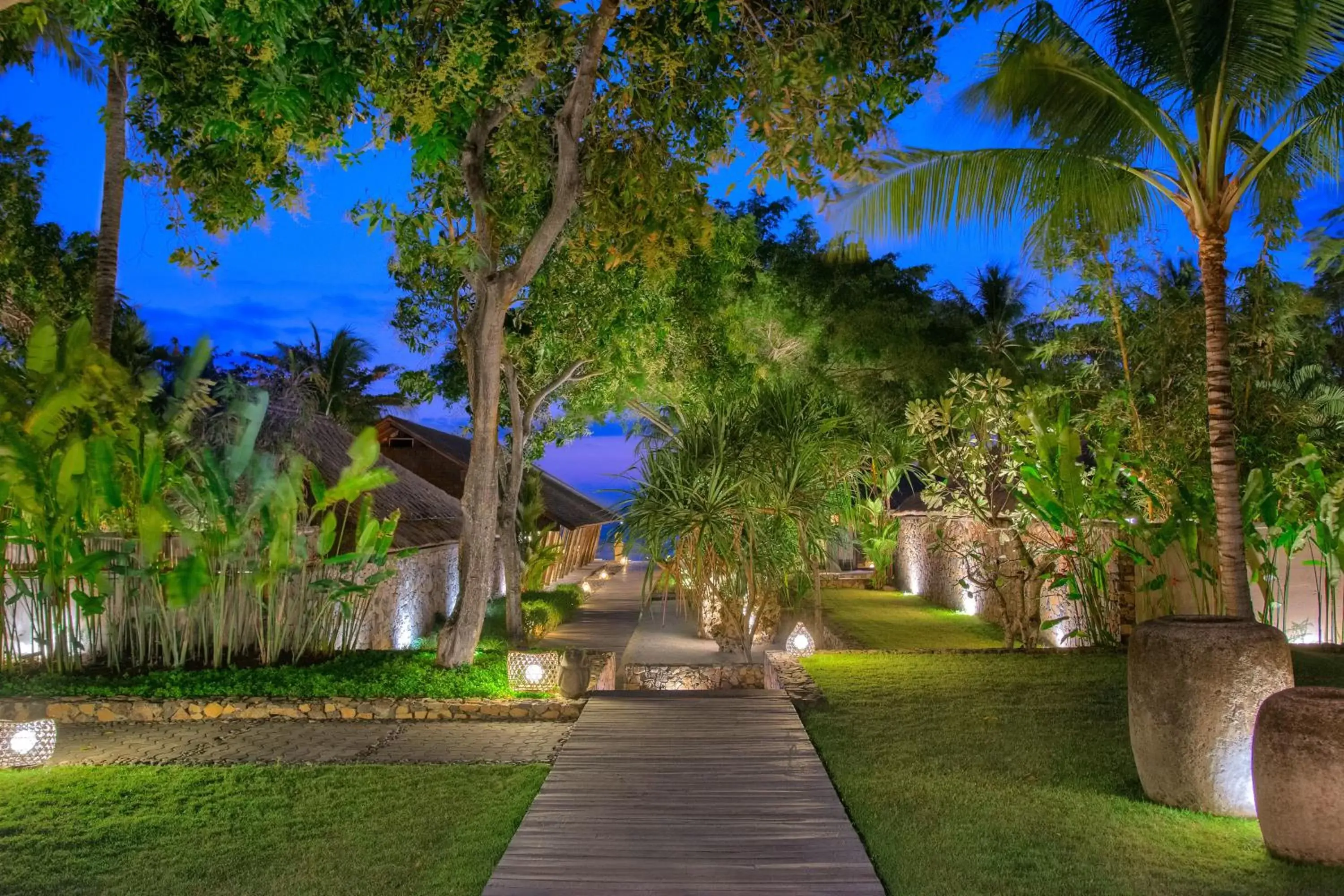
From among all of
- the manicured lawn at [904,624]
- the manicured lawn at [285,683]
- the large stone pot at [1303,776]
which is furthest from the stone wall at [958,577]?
the large stone pot at [1303,776]

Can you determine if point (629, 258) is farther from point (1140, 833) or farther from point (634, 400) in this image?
point (634, 400)

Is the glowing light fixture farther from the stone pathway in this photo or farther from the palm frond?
the palm frond

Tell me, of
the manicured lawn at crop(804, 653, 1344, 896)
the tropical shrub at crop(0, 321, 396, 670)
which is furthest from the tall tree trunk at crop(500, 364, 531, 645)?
the manicured lawn at crop(804, 653, 1344, 896)

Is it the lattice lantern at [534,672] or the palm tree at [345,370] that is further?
the palm tree at [345,370]

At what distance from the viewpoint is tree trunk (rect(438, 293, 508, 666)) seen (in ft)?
28.4

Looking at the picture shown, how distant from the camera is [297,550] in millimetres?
8727

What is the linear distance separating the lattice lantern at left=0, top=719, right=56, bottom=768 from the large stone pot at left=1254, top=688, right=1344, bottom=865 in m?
6.80

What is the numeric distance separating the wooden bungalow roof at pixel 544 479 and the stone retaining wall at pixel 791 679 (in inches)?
518

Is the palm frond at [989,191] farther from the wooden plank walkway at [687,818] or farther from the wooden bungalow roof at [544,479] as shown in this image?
the wooden bungalow roof at [544,479]

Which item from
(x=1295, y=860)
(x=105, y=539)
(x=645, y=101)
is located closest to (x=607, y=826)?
(x=1295, y=860)

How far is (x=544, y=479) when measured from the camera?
28.3 metres

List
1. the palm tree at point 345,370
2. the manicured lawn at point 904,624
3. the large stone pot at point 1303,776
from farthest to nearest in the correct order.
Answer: the palm tree at point 345,370 → the manicured lawn at point 904,624 → the large stone pot at point 1303,776

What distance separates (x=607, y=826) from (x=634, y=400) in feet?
49.1

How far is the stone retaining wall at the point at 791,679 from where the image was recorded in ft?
23.7
